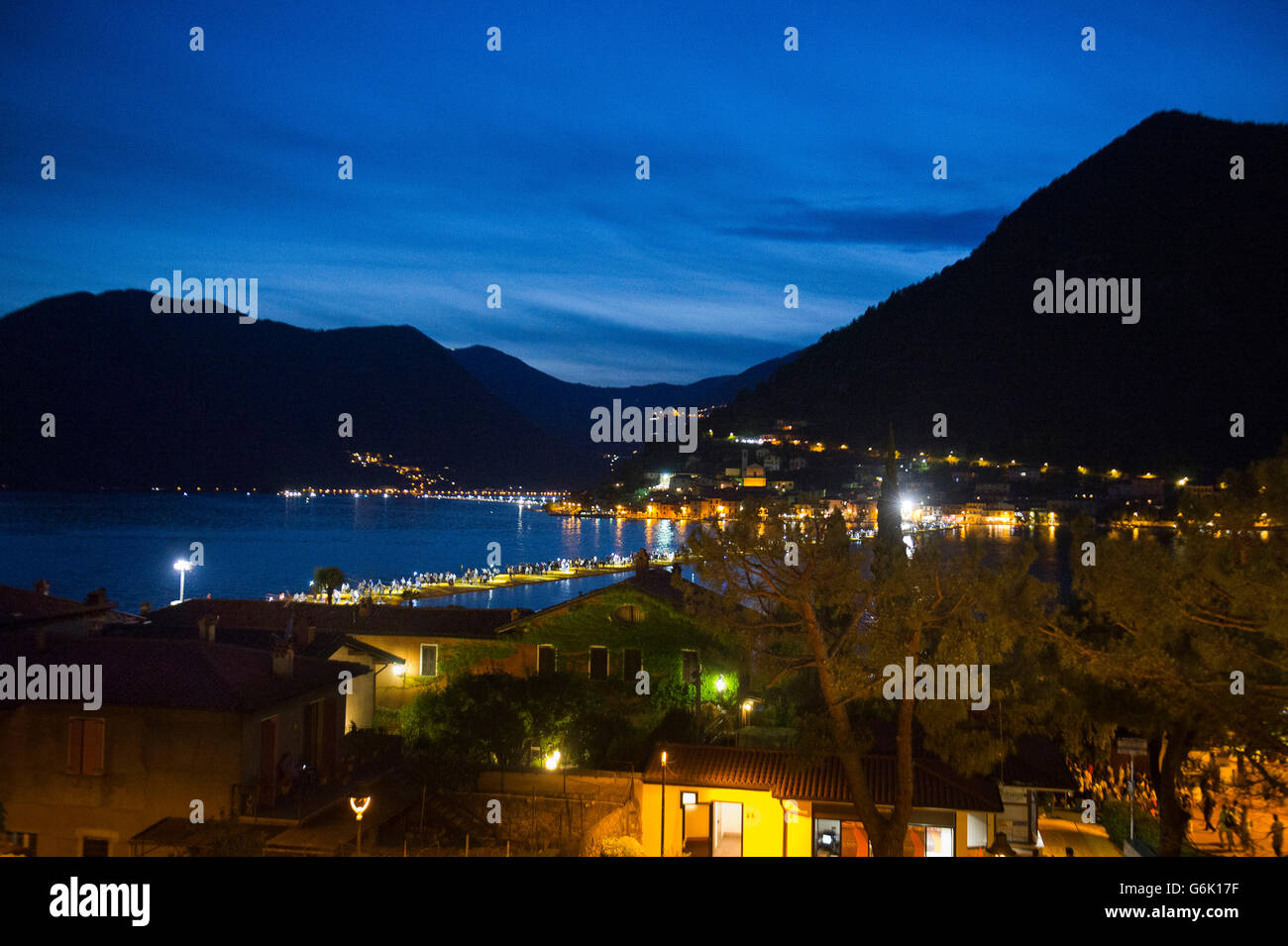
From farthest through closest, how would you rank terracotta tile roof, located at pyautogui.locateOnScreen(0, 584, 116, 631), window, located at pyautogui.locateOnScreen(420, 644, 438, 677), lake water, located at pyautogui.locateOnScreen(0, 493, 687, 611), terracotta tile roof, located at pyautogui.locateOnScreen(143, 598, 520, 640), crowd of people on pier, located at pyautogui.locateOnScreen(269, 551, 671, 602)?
lake water, located at pyautogui.locateOnScreen(0, 493, 687, 611) → crowd of people on pier, located at pyautogui.locateOnScreen(269, 551, 671, 602) → terracotta tile roof, located at pyautogui.locateOnScreen(143, 598, 520, 640) → window, located at pyautogui.locateOnScreen(420, 644, 438, 677) → terracotta tile roof, located at pyautogui.locateOnScreen(0, 584, 116, 631)

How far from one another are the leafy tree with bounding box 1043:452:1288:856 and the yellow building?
3.05m

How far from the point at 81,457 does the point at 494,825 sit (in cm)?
17416

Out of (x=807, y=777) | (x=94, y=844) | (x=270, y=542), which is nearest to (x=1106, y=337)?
(x=807, y=777)

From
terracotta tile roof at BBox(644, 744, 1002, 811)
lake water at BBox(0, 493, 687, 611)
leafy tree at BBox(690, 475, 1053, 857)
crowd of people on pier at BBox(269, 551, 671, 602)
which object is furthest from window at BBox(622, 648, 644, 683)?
lake water at BBox(0, 493, 687, 611)

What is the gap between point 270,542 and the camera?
9688 cm

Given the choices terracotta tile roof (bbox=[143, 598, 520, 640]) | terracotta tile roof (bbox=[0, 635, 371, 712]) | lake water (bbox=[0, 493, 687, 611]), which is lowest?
lake water (bbox=[0, 493, 687, 611])

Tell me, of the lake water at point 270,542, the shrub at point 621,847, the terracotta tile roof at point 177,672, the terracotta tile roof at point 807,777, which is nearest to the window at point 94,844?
the terracotta tile roof at point 177,672

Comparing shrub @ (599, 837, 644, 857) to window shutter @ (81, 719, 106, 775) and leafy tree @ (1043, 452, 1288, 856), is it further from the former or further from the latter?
window shutter @ (81, 719, 106, 775)

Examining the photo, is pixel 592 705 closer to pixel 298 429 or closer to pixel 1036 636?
pixel 1036 636

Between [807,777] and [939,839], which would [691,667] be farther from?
[939,839]

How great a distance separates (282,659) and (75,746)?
2726 millimetres

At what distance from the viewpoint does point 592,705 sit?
15914 mm

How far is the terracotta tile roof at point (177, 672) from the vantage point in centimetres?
1189

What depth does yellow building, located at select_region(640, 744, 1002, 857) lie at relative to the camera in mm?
11430
